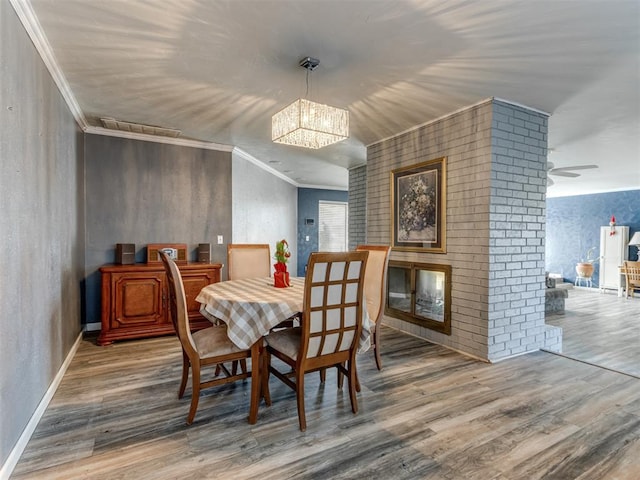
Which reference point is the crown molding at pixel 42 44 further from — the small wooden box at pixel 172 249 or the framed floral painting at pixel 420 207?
the framed floral painting at pixel 420 207

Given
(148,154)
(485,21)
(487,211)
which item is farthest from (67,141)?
(487,211)

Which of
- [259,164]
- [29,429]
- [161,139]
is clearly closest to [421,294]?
[259,164]

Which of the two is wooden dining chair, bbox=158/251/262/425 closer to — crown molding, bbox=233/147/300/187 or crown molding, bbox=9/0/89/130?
crown molding, bbox=9/0/89/130

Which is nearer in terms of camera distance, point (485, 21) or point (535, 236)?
point (485, 21)

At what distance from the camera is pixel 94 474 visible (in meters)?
1.70

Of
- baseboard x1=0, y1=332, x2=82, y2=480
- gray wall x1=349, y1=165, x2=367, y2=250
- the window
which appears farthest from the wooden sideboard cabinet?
the window

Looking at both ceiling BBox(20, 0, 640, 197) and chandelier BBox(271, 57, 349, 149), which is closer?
ceiling BBox(20, 0, 640, 197)

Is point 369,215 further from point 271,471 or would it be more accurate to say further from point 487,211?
point 271,471

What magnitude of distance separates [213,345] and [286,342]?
46 centimetres

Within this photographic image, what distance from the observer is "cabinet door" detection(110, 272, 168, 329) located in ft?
12.3

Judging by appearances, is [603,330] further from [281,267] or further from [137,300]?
[137,300]

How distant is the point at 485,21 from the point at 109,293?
13.4 feet

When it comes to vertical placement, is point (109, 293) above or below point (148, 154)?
below

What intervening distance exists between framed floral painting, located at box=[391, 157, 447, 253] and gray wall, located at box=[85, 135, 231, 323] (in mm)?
2295
